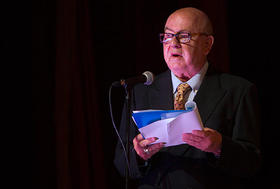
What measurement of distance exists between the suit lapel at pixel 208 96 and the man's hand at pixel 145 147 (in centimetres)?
33

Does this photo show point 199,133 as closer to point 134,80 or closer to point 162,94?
point 134,80

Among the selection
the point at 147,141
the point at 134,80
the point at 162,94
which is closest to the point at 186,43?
the point at 162,94

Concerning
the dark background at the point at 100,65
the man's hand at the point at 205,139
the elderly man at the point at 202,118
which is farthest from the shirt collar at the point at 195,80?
the dark background at the point at 100,65

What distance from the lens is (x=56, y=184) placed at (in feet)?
9.18

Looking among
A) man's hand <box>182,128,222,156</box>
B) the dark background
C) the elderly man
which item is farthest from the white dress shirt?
the dark background

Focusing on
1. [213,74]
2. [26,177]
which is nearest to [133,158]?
[213,74]

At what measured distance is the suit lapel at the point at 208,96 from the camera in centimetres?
195

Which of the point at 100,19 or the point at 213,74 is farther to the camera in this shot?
the point at 100,19

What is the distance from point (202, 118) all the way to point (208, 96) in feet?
0.42

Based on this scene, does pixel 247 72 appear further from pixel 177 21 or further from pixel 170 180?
pixel 170 180

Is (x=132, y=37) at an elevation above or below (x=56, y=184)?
above

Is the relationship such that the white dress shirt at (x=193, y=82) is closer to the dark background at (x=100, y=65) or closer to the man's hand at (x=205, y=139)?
the man's hand at (x=205, y=139)

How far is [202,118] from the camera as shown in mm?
1948

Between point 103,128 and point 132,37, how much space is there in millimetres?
908
